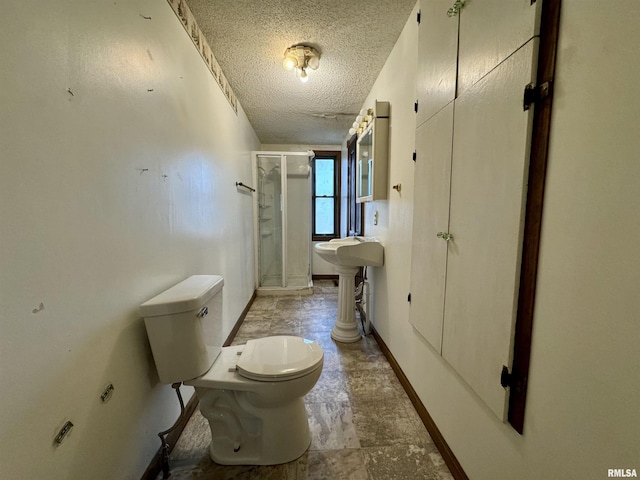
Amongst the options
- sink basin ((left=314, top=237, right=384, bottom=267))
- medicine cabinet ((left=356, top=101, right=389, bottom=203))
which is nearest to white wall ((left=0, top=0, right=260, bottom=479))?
sink basin ((left=314, top=237, right=384, bottom=267))

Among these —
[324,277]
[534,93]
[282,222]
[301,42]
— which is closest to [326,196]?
[282,222]

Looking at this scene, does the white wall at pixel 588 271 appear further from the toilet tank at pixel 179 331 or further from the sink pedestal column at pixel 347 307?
the sink pedestal column at pixel 347 307

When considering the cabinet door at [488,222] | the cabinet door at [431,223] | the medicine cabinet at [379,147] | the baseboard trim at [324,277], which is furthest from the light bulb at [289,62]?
the baseboard trim at [324,277]

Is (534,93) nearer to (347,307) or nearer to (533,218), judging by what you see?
(533,218)

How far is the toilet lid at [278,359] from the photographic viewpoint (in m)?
1.12

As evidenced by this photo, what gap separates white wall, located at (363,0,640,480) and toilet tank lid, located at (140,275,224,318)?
1.16m

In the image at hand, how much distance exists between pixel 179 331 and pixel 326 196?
3706mm

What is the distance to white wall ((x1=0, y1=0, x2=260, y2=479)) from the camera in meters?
0.59

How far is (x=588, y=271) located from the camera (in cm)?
60

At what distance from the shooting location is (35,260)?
63cm

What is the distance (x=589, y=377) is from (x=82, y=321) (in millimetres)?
1306

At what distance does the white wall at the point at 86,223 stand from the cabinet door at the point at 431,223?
1.27 metres

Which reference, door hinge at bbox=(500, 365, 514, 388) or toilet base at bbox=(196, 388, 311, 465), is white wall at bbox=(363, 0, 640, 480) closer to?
door hinge at bbox=(500, 365, 514, 388)

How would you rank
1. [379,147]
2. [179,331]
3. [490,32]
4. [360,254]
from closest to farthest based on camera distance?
[490,32]
[179,331]
[379,147]
[360,254]
